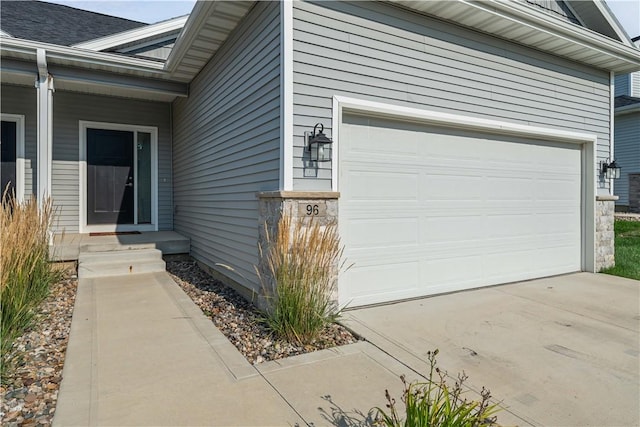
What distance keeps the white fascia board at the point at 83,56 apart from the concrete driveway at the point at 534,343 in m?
4.87

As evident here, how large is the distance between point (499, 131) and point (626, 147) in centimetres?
1253

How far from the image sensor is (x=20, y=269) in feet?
10.8

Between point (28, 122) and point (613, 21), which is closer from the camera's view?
point (613, 21)

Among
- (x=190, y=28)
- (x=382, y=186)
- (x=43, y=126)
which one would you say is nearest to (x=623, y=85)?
(x=382, y=186)

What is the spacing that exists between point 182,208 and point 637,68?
309 inches

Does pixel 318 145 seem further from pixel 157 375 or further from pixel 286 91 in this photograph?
pixel 157 375

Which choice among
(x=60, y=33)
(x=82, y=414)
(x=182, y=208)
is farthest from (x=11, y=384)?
(x=60, y=33)

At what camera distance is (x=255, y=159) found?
4238 millimetres

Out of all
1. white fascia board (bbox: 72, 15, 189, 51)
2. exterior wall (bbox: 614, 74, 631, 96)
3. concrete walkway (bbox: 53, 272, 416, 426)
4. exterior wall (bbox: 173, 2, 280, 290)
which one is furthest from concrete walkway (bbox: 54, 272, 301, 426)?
exterior wall (bbox: 614, 74, 631, 96)

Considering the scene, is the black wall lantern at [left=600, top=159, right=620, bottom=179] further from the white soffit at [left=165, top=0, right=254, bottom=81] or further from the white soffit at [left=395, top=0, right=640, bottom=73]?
the white soffit at [left=165, top=0, right=254, bottom=81]

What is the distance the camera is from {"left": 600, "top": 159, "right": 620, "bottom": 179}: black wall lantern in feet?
19.4

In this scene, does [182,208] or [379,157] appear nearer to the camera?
[379,157]

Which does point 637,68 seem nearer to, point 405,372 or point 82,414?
point 405,372

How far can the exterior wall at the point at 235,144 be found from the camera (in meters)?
3.90
